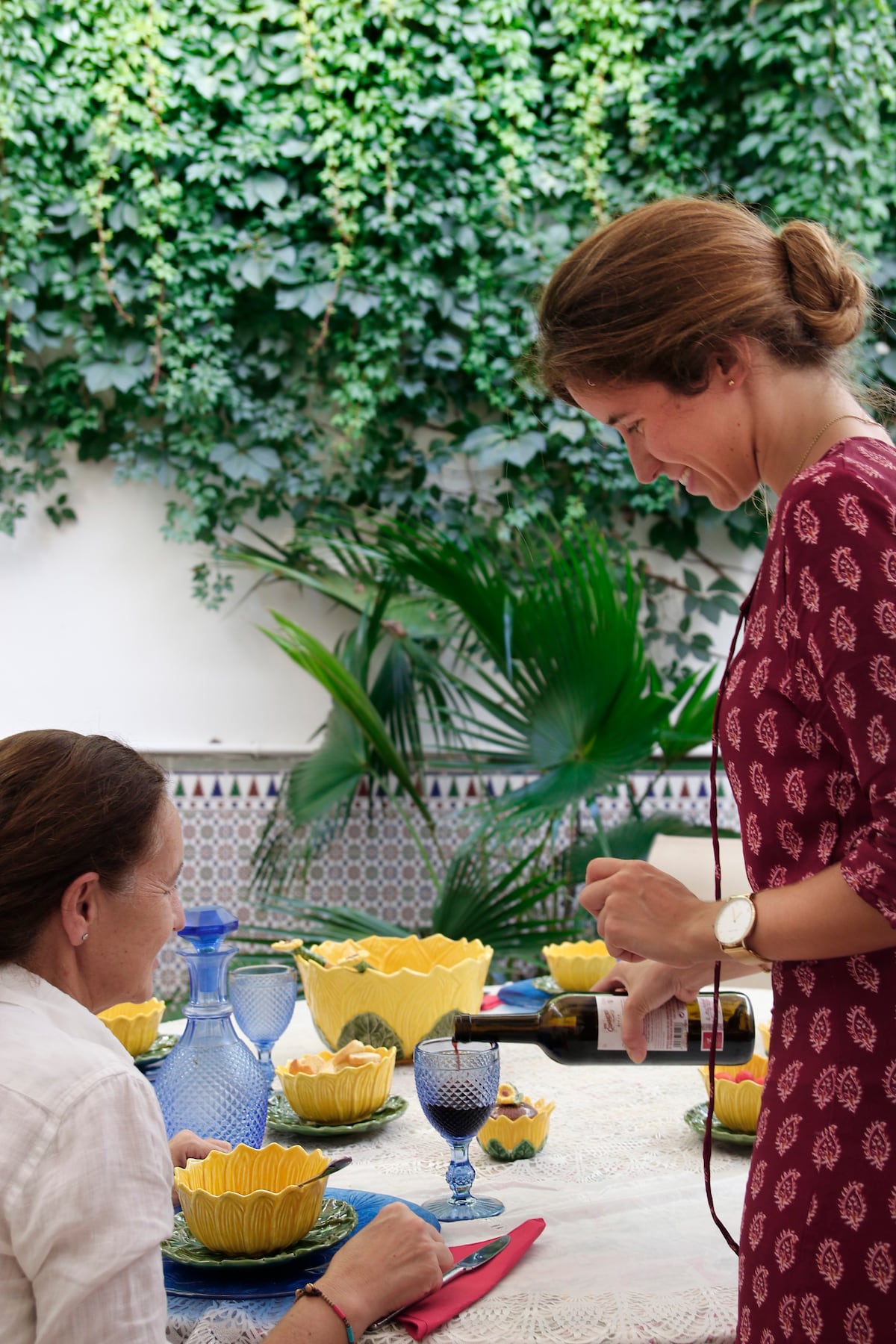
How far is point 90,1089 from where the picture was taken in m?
0.92

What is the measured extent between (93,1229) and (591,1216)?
56 centimetres

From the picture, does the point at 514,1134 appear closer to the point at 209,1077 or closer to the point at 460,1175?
the point at 460,1175

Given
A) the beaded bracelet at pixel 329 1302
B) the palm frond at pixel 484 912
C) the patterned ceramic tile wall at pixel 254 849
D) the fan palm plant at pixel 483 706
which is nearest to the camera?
the beaded bracelet at pixel 329 1302

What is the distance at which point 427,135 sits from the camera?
4.28 metres

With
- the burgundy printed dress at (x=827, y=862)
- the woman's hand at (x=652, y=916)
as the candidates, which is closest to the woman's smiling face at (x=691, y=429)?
the burgundy printed dress at (x=827, y=862)

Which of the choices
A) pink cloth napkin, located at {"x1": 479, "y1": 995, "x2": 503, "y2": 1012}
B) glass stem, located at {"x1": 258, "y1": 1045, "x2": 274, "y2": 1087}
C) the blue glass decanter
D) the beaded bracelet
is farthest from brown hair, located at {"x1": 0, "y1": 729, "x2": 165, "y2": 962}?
pink cloth napkin, located at {"x1": 479, "y1": 995, "x2": 503, "y2": 1012}

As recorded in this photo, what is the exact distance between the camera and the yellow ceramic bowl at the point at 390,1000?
67.2 inches

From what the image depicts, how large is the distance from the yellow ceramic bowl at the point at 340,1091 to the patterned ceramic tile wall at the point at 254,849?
257 centimetres

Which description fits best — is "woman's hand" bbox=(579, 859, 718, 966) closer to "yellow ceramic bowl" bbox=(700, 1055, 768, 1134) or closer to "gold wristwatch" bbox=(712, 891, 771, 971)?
"gold wristwatch" bbox=(712, 891, 771, 971)

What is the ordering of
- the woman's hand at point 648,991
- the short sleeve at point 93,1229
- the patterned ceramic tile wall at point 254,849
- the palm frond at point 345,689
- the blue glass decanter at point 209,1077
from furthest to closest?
the patterned ceramic tile wall at point 254,849 → the palm frond at point 345,689 → the blue glass decanter at point 209,1077 → the woman's hand at point 648,991 → the short sleeve at point 93,1229

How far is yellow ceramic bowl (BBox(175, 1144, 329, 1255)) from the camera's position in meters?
1.08

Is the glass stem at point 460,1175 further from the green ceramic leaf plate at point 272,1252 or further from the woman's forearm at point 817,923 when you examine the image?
the woman's forearm at point 817,923

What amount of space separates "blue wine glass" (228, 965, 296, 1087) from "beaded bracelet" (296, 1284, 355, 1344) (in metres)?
0.64

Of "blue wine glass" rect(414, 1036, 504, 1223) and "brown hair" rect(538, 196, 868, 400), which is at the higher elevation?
"brown hair" rect(538, 196, 868, 400)
